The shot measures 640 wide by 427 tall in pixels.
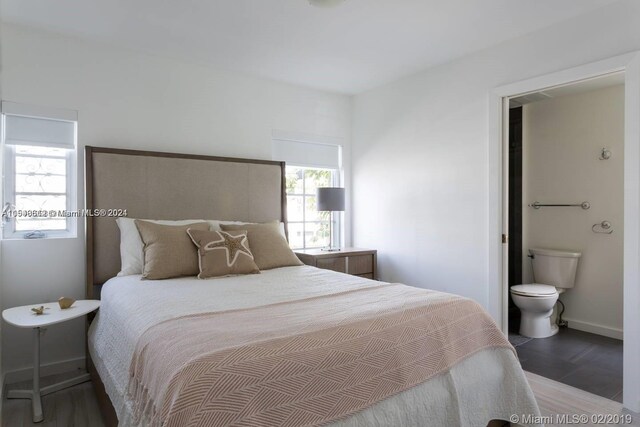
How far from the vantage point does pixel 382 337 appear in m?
1.47

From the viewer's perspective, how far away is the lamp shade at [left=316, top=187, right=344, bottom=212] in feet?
12.7

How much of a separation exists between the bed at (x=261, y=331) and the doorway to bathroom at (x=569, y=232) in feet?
4.69

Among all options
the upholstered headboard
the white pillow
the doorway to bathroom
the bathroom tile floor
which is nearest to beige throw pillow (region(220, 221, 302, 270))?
the upholstered headboard

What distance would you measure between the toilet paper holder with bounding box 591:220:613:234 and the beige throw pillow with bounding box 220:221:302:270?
7.68 ft

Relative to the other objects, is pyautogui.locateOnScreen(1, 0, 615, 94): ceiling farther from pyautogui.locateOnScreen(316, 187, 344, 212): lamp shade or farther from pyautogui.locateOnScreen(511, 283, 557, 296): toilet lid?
pyautogui.locateOnScreen(511, 283, 557, 296): toilet lid

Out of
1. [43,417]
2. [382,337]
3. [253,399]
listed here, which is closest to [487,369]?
[382,337]

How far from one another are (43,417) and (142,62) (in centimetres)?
261

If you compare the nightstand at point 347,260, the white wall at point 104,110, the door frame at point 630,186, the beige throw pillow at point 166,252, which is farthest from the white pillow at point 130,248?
the door frame at point 630,186

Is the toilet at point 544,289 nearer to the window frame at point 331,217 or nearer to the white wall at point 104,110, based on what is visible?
the window frame at point 331,217

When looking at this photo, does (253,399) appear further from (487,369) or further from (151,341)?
(487,369)

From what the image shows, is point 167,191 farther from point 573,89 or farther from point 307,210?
point 573,89

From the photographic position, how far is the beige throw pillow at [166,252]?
100 inches

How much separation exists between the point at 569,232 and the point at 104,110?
12.8ft

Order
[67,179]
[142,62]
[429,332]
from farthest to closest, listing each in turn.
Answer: [142,62]
[67,179]
[429,332]
